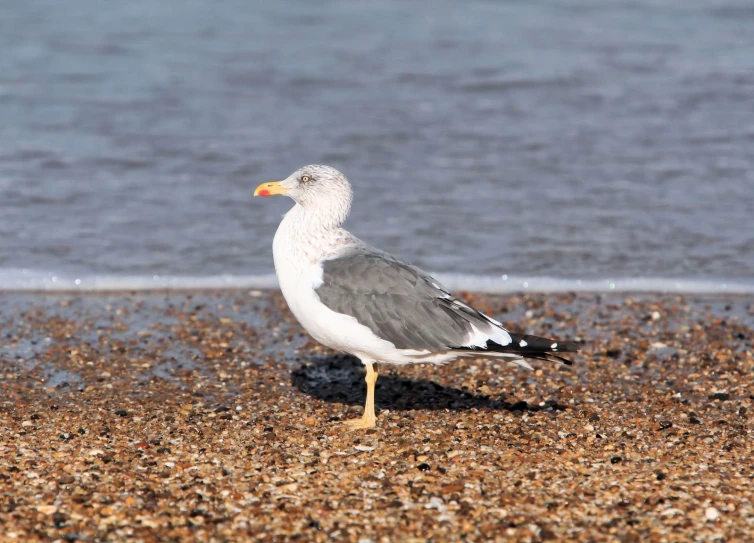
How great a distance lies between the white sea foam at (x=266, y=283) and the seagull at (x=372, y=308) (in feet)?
8.85

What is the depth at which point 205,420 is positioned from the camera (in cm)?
591

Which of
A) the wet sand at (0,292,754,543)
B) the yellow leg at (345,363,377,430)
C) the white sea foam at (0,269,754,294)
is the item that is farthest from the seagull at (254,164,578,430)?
the white sea foam at (0,269,754,294)

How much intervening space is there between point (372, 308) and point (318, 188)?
2.97ft

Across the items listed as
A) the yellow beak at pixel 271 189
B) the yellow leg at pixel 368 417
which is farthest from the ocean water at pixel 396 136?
the yellow leg at pixel 368 417

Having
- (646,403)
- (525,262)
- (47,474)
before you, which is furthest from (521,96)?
(47,474)

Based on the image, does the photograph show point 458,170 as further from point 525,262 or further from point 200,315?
point 200,315

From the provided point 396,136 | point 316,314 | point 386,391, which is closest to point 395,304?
point 316,314

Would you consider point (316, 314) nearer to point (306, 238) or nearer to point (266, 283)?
point (306, 238)

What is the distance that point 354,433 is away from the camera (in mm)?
5746

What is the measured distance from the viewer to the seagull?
5680 millimetres

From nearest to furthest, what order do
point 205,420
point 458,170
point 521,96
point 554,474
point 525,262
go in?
point 554,474 < point 205,420 < point 525,262 < point 458,170 < point 521,96

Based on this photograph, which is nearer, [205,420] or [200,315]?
[205,420]

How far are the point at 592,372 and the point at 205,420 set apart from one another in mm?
2713

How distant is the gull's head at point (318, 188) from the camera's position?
612 cm
